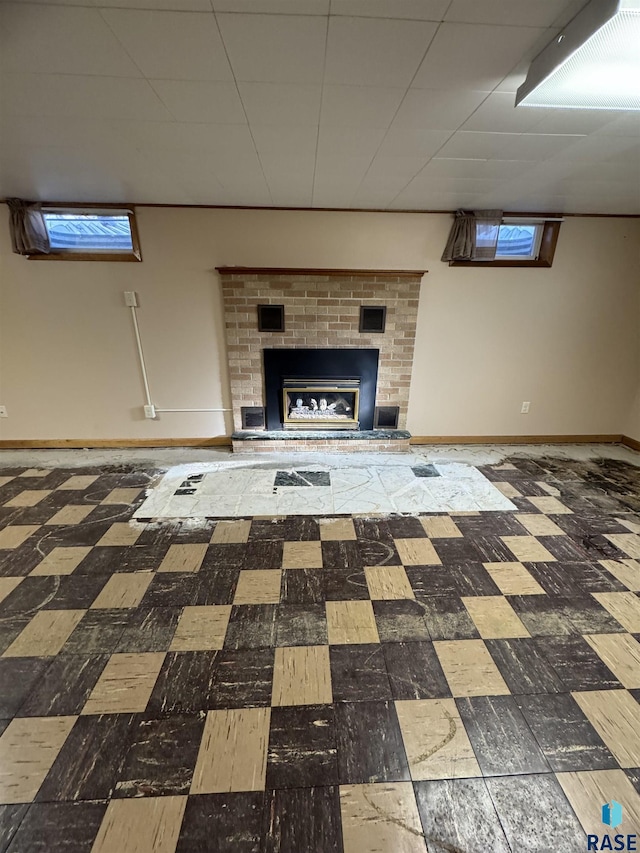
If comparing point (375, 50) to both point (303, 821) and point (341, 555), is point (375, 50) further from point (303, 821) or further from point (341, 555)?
point (303, 821)

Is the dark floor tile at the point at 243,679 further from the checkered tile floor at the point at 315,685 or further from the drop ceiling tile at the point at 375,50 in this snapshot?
the drop ceiling tile at the point at 375,50

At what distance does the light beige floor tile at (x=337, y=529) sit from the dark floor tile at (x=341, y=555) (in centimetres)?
5

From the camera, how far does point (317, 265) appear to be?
3.11 metres

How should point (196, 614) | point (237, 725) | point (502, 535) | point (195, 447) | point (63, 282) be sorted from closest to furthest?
point (237, 725)
point (196, 614)
point (502, 535)
point (63, 282)
point (195, 447)

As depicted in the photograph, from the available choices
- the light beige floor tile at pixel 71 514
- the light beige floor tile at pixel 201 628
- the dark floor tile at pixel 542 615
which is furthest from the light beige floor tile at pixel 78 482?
the dark floor tile at pixel 542 615

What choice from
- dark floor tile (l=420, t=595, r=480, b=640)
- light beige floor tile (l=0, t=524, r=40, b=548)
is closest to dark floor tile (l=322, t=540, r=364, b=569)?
dark floor tile (l=420, t=595, r=480, b=640)

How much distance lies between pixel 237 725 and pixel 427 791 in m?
0.63

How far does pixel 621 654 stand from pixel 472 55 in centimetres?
231

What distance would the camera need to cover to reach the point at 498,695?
1.29 meters

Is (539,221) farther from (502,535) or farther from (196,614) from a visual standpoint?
(196,614)

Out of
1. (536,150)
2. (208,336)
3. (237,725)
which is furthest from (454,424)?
(237,725)

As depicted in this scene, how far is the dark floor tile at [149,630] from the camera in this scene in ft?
4.83

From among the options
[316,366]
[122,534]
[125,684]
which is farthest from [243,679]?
[316,366]

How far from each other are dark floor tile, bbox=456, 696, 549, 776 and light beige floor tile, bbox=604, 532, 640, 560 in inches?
53.9
